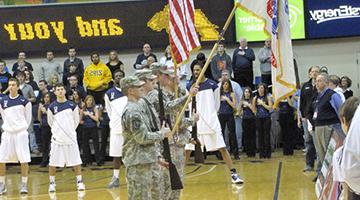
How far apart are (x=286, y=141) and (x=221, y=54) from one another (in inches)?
112

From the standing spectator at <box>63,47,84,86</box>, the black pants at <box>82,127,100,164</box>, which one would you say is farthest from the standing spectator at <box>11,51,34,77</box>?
the black pants at <box>82,127,100,164</box>

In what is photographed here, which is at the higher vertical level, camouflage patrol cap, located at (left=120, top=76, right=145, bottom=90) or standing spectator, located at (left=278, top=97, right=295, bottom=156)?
camouflage patrol cap, located at (left=120, top=76, right=145, bottom=90)

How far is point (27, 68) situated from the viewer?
677 inches

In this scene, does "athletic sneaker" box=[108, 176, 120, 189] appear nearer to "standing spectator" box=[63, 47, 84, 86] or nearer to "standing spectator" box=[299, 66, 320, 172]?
"standing spectator" box=[299, 66, 320, 172]

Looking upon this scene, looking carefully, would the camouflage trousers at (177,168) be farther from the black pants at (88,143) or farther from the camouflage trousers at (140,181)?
the black pants at (88,143)

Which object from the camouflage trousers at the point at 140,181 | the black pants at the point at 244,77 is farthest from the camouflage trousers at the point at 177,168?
the black pants at the point at 244,77

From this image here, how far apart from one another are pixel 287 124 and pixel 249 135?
1040 millimetres

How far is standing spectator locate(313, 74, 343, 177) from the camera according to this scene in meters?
10.7

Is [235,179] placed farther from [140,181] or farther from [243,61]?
[243,61]

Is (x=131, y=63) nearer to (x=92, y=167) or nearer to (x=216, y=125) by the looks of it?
(x=92, y=167)

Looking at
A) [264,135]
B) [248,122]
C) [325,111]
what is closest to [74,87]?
[248,122]

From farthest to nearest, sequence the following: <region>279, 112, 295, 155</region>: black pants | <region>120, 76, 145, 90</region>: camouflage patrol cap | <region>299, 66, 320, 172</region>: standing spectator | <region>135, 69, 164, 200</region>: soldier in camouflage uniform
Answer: <region>279, 112, 295, 155</region>: black pants, <region>299, 66, 320, 172</region>: standing spectator, <region>135, 69, 164, 200</region>: soldier in camouflage uniform, <region>120, 76, 145, 90</region>: camouflage patrol cap

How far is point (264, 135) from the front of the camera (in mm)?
16047

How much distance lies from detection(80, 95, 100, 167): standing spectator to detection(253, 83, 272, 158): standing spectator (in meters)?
3.90
